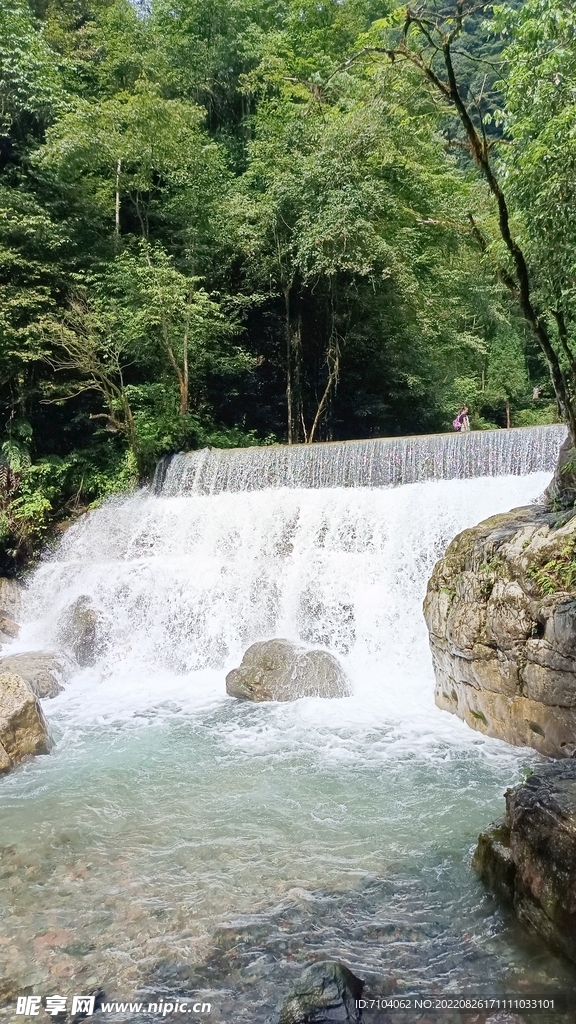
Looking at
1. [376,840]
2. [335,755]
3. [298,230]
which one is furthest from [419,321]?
[376,840]

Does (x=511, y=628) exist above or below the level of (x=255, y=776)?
above

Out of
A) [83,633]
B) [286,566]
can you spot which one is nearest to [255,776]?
[286,566]

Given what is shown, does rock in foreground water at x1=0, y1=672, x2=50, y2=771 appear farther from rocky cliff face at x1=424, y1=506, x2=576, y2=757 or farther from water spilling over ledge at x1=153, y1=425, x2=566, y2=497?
water spilling over ledge at x1=153, y1=425, x2=566, y2=497

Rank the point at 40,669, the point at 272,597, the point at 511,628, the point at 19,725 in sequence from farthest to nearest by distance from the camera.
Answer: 1. the point at 272,597
2. the point at 40,669
3. the point at 19,725
4. the point at 511,628

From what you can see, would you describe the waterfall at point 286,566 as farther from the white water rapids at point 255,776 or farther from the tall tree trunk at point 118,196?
the tall tree trunk at point 118,196

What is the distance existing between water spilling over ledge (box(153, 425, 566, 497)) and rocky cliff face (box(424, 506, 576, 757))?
3198 millimetres

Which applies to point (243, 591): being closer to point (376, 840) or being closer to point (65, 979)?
point (376, 840)

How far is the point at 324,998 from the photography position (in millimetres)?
2564

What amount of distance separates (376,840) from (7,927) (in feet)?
7.46

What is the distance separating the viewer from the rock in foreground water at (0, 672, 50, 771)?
18.2 ft

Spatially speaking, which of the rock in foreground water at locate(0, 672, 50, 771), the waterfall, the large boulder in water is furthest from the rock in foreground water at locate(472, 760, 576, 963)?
the rock in foreground water at locate(0, 672, 50, 771)

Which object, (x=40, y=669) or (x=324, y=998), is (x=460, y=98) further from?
(x=40, y=669)

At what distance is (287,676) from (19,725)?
292 cm

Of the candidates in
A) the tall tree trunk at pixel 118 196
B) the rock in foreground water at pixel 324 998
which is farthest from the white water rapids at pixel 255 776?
the tall tree trunk at pixel 118 196
